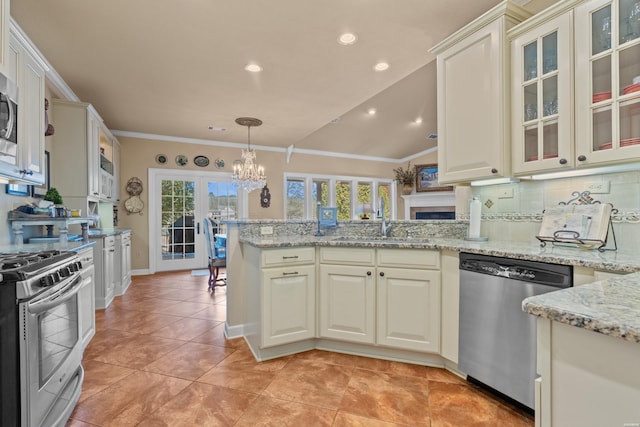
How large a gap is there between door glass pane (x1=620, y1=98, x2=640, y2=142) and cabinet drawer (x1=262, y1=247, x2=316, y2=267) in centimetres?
195

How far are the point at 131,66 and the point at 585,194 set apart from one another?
4.13 metres

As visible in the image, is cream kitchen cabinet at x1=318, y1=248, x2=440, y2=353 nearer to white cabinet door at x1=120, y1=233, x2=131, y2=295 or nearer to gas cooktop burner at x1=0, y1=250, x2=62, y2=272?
gas cooktop burner at x1=0, y1=250, x2=62, y2=272

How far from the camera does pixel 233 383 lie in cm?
201

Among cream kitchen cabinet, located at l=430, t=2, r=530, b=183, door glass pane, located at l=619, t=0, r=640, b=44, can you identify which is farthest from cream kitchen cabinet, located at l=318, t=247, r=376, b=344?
door glass pane, located at l=619, t=0, r=640, b=44

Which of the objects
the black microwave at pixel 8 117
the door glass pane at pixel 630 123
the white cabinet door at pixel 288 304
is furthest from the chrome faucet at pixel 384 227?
the black microwave at pixel 8 117

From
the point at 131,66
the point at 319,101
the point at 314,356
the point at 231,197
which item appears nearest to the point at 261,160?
the point at 231,197

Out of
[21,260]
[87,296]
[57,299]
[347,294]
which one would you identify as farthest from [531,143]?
[87,296]

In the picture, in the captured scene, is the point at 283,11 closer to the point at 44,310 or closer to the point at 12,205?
the point at 44,310

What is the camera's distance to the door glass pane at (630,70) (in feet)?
5.16

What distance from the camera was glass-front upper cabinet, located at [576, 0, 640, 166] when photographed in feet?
5.18

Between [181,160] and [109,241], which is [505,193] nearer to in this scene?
[109,241]

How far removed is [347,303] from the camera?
93.3 inches

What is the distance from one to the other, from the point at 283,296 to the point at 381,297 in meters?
0.73

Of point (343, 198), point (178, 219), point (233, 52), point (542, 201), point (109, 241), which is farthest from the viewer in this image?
point (343, 198)
